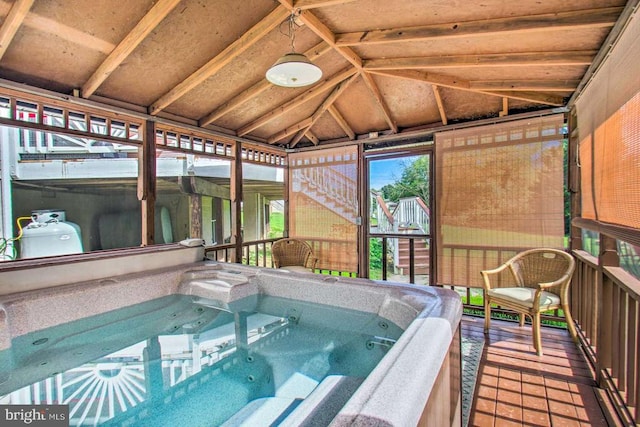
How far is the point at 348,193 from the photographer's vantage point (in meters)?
4.72

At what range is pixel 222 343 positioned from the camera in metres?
2.16

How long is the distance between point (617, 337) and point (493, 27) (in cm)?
224

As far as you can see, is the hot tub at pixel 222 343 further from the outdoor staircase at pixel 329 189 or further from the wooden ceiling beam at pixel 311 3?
the outdoor staircase at pixel 329 189

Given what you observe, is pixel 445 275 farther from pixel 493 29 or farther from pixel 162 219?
pixel 162 219

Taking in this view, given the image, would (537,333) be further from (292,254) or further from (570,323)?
(292,254)

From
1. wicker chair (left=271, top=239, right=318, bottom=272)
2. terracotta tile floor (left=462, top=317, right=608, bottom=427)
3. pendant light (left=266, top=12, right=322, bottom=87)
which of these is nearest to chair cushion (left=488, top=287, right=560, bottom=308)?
terracotta tile floor (left=462, top=317, right=608, bottom=427)

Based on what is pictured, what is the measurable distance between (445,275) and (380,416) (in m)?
3.34

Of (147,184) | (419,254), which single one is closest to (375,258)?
(419,254)

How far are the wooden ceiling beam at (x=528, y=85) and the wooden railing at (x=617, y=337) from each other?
5.20ft

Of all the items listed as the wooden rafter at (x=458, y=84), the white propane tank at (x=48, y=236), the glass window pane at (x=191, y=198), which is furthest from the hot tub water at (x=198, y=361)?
the glass window pane at (x=191, y=198)

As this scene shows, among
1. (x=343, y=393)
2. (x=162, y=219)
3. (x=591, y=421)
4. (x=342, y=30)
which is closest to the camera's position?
(x=343, y=393)

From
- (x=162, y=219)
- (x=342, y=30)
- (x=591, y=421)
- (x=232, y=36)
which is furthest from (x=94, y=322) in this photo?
(x=162, y=219)

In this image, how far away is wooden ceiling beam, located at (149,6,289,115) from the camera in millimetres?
2248

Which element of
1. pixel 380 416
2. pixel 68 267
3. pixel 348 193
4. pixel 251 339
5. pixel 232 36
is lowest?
pixel 251 339
